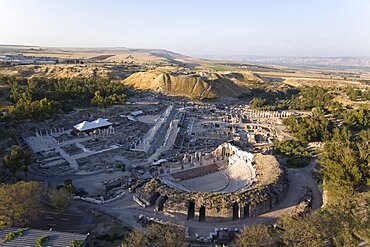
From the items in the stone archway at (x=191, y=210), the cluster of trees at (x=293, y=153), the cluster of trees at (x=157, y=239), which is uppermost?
the cluster of trees at (x=157, y=239)

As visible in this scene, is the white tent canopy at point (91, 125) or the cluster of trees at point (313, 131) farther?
the white tent canopy at point (91, 125)

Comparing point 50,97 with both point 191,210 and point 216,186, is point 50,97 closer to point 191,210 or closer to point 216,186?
point 216,186

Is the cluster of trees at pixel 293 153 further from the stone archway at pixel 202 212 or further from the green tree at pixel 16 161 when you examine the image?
the green tree at pixel 16 161

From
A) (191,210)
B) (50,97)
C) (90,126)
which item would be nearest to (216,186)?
(191,210)

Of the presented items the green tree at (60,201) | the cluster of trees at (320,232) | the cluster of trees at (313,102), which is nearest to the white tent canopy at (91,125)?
the green tree at (60,201)

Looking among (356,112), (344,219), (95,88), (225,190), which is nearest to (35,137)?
(95,88)
